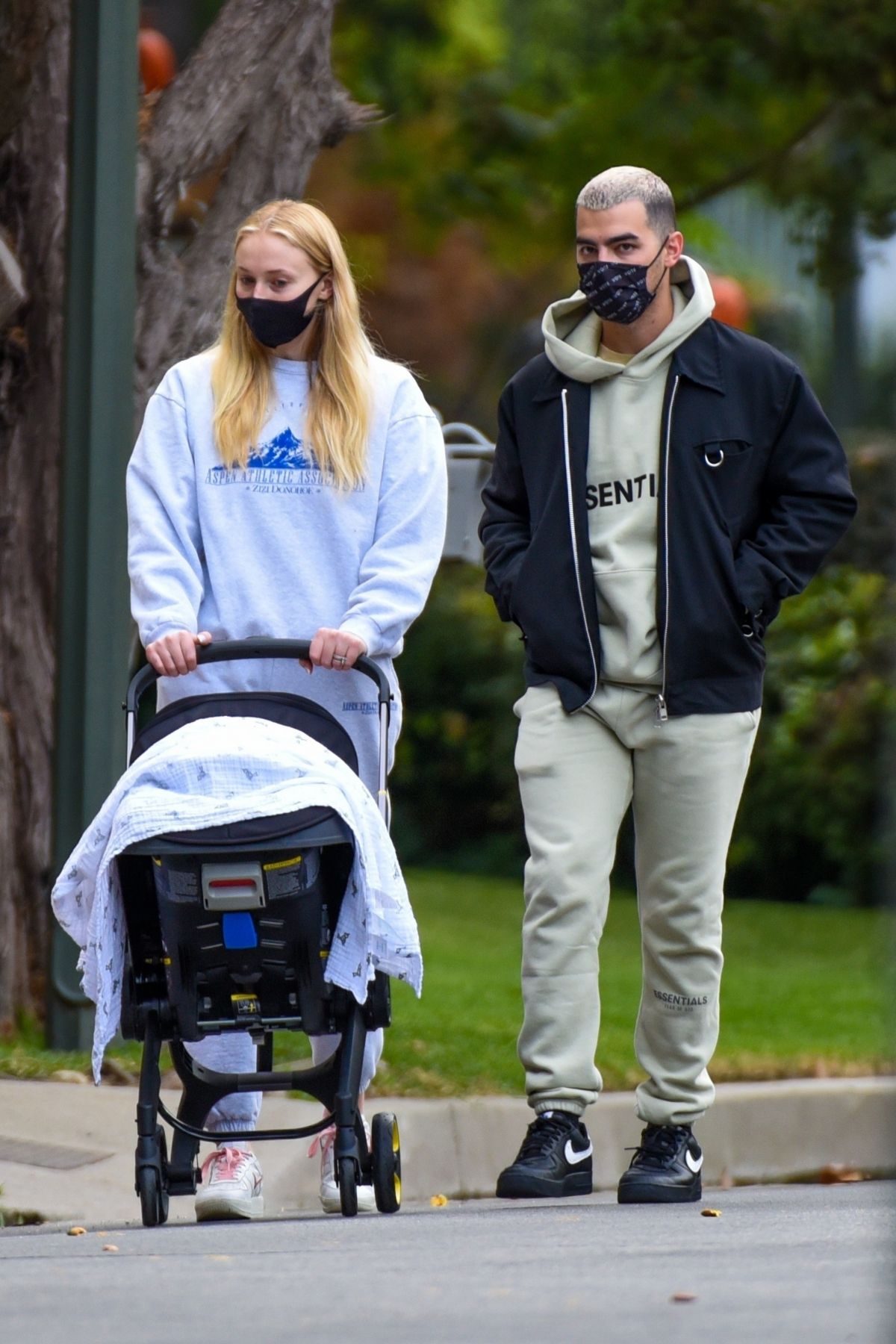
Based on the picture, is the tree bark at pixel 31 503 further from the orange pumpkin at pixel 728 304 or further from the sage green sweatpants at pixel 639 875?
the orange pumpkin at pixel 728 304

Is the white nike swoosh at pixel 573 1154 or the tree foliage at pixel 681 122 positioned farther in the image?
the tree foliage at pixel 681 122

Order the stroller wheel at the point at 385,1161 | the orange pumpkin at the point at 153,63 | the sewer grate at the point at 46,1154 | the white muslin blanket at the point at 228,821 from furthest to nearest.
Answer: the orange pumpkin at the point at 153,63 < the sewer grate at the point at 46,1154 < the stroller wheel at the point at 385,1161 < the white muslin blanket at the point at 228,821

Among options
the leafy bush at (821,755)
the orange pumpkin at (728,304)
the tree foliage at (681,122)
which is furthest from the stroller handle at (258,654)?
the orange pumpkin at (728,304)

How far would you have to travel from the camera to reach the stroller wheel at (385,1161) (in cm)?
475

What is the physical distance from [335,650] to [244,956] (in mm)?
665

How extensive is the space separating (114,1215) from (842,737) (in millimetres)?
6766

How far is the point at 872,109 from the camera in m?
11.2

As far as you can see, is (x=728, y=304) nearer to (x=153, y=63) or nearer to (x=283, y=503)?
(x=153, y=63)

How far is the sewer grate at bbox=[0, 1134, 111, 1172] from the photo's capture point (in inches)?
223

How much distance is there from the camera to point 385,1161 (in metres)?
4.80

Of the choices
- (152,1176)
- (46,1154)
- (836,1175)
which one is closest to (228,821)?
(152,1176)

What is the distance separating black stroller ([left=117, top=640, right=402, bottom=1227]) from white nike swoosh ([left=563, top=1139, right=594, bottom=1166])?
0.36m

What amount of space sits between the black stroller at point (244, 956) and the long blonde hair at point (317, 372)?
0.47 m

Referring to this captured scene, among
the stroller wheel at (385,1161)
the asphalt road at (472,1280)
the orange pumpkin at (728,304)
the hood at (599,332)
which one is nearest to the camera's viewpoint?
the asphalt road at (472,1280)
